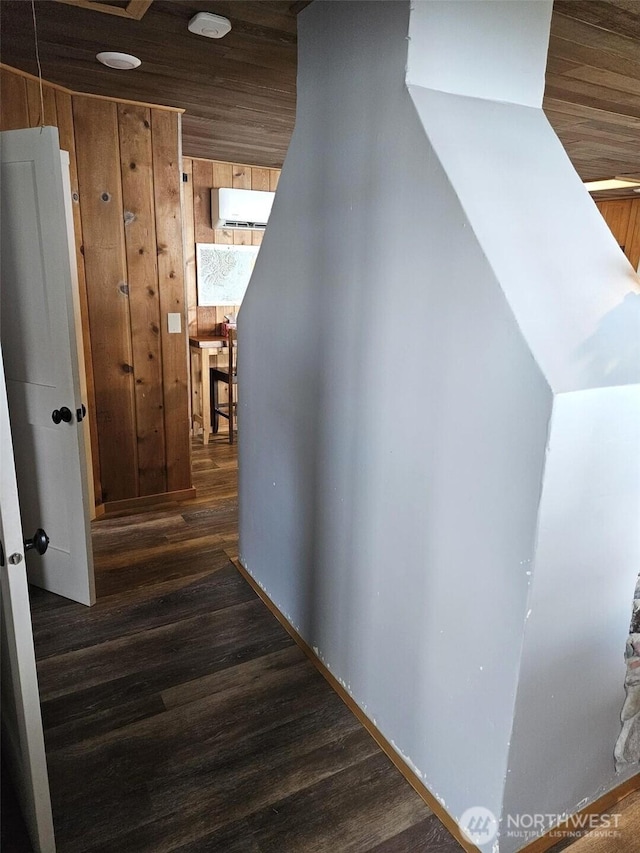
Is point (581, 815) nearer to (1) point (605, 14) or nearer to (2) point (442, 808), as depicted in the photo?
(2) point (442, 808)

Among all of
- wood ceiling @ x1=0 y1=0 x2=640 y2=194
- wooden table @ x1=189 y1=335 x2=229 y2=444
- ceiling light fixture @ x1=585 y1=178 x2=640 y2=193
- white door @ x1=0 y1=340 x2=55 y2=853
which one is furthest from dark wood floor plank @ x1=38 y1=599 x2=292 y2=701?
ceiling light fixture @ x1=585 y1=178 x2=640 y2=193

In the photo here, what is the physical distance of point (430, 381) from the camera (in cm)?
150

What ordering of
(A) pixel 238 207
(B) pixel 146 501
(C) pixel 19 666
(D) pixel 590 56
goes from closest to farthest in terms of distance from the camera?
(C) pixel 19 666, (D) pixel 590 56, (B) pixel 146 501, (A) pixel 238 207

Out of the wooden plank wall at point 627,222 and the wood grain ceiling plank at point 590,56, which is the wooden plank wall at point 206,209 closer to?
the wood grain ceiling plank at point 590,56

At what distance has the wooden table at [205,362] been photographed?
480 centimetres

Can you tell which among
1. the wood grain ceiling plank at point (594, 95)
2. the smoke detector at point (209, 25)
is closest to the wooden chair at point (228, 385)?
the smoke detector at point (209, 25)

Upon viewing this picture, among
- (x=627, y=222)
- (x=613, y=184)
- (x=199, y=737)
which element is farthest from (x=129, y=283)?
(x=627, y=222)

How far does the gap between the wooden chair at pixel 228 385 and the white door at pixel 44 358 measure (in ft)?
7.01

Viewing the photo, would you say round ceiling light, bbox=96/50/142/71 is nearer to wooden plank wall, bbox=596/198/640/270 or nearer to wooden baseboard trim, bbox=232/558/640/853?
wooden baseboard trim, bbox=232/558/640/853

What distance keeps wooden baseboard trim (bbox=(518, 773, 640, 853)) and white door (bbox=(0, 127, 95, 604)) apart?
1989 mm

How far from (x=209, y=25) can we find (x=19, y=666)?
209cm

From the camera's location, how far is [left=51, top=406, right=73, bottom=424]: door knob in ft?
7.73

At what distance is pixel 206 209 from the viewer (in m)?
4.86

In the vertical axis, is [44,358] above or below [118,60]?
below
